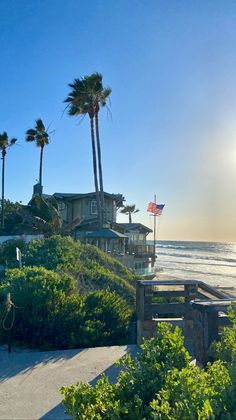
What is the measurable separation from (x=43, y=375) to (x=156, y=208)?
29306mm

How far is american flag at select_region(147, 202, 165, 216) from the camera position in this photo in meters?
33.9

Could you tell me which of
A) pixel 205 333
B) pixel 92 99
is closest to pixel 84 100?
pixel 92 99

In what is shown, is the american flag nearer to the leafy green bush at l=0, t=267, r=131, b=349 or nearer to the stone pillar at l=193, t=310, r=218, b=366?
the leafy green bush at l=0, t=267, r=131, b=349


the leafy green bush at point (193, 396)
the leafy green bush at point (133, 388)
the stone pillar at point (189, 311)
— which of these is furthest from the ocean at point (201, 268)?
the leafy green bush at point (193, 396)

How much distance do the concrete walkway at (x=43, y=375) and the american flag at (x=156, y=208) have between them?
2739 cm

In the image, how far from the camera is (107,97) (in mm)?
27656

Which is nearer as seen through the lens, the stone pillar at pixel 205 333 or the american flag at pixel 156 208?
the stone pillar at pixel 205 333

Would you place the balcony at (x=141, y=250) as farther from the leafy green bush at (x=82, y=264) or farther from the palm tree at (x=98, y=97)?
the leafy green bush at (x=82, y=264)

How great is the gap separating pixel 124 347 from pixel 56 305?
1.53 metres

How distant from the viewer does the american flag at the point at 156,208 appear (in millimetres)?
33928

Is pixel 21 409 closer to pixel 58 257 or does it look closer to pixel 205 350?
pixel 205 350

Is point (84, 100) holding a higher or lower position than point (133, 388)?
higher

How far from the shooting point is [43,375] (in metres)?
5.38

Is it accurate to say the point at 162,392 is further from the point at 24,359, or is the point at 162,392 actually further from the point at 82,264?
the point at 82,264
